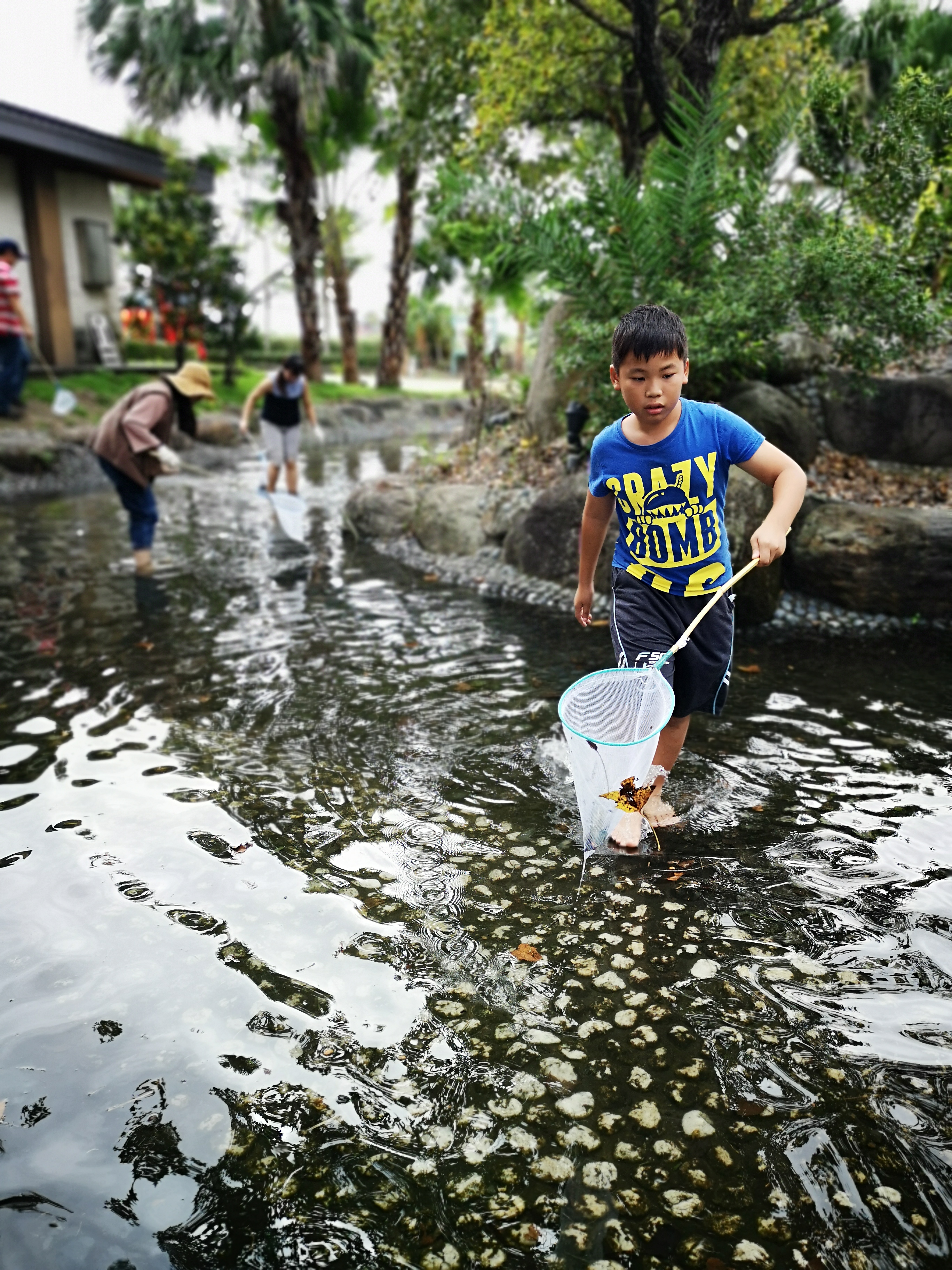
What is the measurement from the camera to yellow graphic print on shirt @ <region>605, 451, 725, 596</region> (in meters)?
3.10

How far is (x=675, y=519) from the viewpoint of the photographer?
10.4 feet

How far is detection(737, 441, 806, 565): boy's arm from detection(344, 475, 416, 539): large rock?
20.9 feet

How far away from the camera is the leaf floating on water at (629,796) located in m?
3.12

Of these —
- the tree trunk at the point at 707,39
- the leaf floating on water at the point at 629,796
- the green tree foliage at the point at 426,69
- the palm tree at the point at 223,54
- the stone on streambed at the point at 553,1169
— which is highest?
the palm tree at the point at 223,54

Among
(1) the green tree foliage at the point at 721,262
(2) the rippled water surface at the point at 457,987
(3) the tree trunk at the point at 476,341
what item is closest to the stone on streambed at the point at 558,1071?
(2) the rippled water surface at the point at 457,987

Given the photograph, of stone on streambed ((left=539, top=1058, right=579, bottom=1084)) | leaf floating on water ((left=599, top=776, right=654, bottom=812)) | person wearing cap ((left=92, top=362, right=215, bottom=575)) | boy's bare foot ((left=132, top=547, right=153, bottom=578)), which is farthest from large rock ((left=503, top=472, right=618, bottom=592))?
stone on streambed ((left=539, top=1058, right=579, bottom=1084))

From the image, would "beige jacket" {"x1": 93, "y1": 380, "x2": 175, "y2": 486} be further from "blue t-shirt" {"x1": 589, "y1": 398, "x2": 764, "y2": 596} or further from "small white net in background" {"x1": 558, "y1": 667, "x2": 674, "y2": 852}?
"small white net in background" {"x1": 558, "y1": 667, "x2": 674, "y2": 852}

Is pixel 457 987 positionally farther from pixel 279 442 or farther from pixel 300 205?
pixel 300 205

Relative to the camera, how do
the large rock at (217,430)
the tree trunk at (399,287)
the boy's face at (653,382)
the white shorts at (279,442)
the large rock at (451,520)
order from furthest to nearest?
the tree trunk at (399,287), the large rock at (217,430), the white shorts at (279,442), the large rock at (451,520), the boy's face at (653,382)

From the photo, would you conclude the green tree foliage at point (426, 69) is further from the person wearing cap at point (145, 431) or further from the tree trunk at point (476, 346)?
the person wearing cap at point (145, 431)

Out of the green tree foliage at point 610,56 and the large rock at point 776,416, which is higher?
the green tree foliage at point 610,56

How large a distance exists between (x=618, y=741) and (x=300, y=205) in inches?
830

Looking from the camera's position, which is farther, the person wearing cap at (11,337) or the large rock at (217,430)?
the large rock at (217,430)

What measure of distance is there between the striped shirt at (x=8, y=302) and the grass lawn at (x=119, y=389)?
2022 mm
